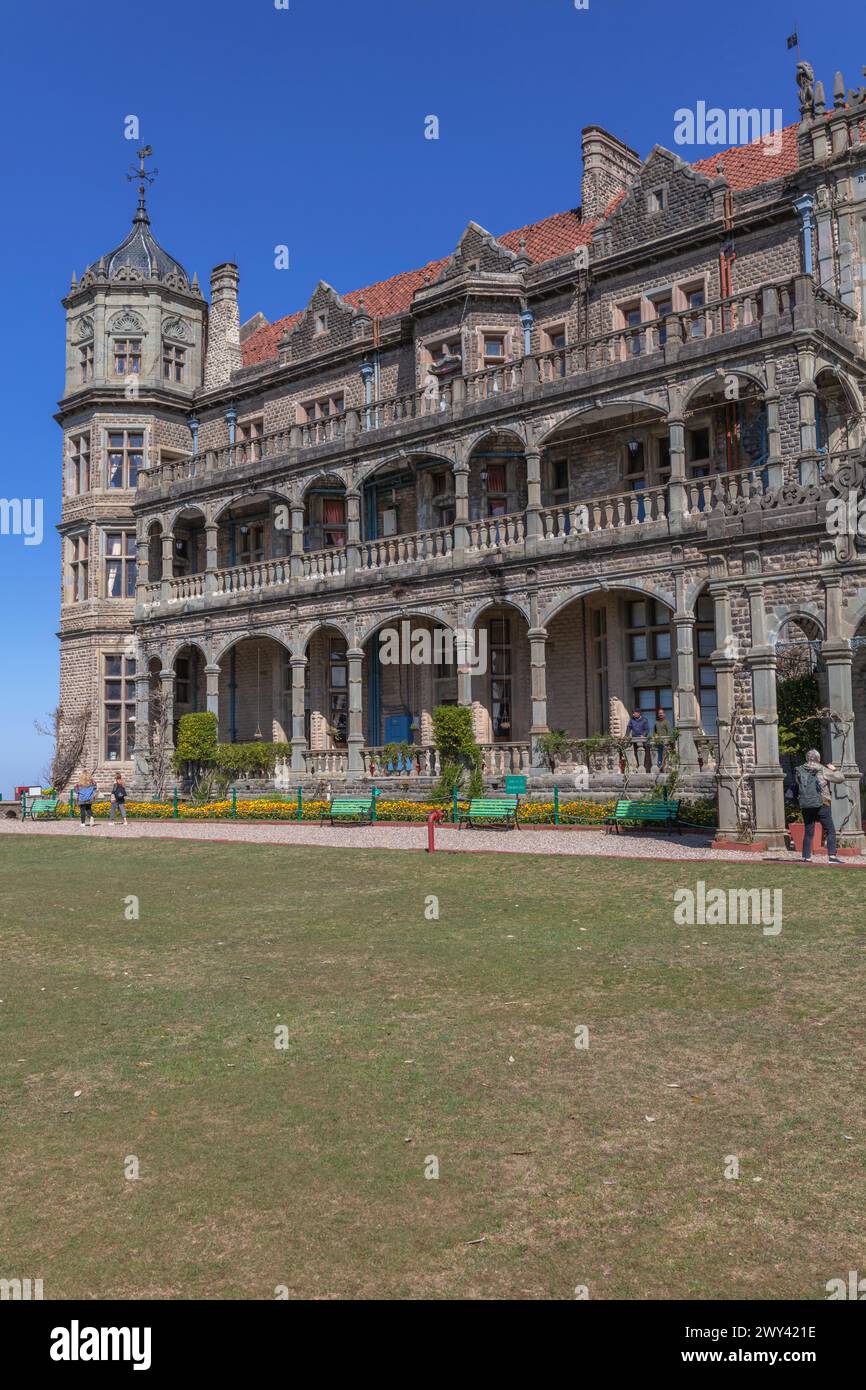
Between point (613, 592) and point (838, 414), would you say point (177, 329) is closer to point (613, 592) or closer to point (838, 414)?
point (613, 592)

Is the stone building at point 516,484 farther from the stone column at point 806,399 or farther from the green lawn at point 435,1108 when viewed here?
the green lawn at point 435,1108

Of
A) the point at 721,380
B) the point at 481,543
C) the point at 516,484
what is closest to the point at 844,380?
the point at 721,380

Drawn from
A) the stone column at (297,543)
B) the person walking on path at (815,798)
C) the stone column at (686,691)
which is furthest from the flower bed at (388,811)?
the stone column at (297,543)

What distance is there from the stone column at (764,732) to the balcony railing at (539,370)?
775cm

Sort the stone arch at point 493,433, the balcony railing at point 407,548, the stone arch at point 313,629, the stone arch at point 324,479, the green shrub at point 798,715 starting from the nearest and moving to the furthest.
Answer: the green shrub at point 798,715, the stone arch at point 493,433, the balcony railing at point 407,548, the stone arch at point 313,629, the stone arch at point 324,479

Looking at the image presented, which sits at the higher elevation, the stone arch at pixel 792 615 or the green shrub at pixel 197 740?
the stone arch at pixel 792 615

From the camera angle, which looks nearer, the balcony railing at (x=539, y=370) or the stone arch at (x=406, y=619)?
the balcony railing at (x=539, y=370)

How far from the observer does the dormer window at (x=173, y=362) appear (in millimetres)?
34188

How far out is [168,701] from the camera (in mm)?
31016

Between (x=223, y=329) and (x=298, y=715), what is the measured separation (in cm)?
1537
